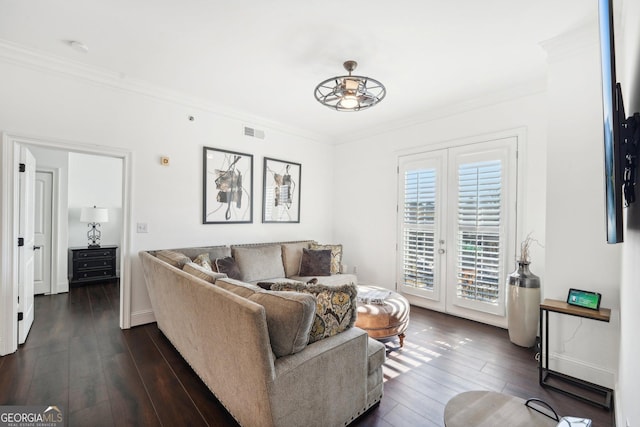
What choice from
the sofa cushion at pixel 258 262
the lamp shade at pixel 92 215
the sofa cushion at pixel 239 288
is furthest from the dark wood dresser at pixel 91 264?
the sofa cushion at pixel 239 288

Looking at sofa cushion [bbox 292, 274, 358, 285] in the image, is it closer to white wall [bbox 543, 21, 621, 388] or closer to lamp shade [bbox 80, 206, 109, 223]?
white wall [bbox 543, 21, 621, 388]

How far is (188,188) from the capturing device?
12.5 feet

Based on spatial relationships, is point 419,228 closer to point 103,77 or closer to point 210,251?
point 210,251

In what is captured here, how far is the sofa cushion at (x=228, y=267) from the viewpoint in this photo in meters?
3.51

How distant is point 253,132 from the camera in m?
4.43

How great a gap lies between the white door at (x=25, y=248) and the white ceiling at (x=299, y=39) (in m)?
1.21

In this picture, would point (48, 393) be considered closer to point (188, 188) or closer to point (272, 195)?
point (188, 188)

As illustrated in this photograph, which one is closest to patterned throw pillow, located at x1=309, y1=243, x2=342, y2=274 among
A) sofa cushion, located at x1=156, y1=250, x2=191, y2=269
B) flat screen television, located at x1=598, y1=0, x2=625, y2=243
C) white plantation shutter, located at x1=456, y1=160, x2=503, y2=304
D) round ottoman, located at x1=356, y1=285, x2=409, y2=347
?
round ottoman, located at x1=356, y1=285, x2=409, y2=347

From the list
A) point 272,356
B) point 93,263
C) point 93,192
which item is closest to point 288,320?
point 272,356

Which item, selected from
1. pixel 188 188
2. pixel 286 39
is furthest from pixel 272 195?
pixel 286 39

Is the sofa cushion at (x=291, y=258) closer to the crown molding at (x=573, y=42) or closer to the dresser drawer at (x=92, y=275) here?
the dresser drawer at (x=92, y=275)

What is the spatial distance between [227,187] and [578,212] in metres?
3.92

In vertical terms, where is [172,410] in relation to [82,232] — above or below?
below

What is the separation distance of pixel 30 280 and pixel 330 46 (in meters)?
4.07
